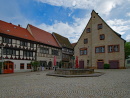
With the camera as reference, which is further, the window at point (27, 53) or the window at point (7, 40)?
the window at point (27, 53)

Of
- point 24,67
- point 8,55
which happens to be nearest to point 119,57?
point 24,67

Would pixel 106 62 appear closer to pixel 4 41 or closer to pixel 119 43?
pixel 119 43

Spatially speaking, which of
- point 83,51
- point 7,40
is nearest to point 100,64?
point 83,51

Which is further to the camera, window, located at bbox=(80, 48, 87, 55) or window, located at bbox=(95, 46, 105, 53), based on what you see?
window, located at bbox=(80, 48, 87, 55)

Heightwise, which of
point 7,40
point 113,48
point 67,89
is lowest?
point 67,89

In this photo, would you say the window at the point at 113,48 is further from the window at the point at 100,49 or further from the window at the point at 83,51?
the window at the point at 83,51

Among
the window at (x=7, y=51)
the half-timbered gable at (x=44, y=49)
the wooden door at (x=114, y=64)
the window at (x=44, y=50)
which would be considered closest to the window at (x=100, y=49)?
the wooden door at (x=114, y=64)

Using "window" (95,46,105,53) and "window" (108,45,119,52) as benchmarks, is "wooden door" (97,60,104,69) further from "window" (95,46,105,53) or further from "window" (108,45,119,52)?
"window" (108,45,119,52)

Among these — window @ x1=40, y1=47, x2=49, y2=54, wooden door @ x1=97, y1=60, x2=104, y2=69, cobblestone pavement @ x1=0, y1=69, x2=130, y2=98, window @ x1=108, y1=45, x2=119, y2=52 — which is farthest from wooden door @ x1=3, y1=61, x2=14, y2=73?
window @ x1=108, y1=45, x2=119, y2=52

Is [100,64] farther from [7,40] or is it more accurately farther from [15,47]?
[7,40]

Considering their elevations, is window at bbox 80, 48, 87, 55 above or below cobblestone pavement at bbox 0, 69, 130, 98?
above

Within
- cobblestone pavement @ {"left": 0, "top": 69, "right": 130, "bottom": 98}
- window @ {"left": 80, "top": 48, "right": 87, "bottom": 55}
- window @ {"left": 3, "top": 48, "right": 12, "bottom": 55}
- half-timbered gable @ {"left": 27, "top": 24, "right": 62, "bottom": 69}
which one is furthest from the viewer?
window @ {"left": 80, "top": 48, "right": 87, "bottom": 55}

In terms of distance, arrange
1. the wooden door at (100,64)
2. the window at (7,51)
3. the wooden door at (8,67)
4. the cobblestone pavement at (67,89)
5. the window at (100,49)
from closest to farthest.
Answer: the cobblestone pavement at (67,89)
the window at (7,51)
the wooden door at (8,67)
the wooden door at (100,64)
the window at (100,49)

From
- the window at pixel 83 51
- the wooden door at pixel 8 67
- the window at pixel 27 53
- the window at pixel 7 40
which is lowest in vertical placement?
the wooden door at pixel 8 67
